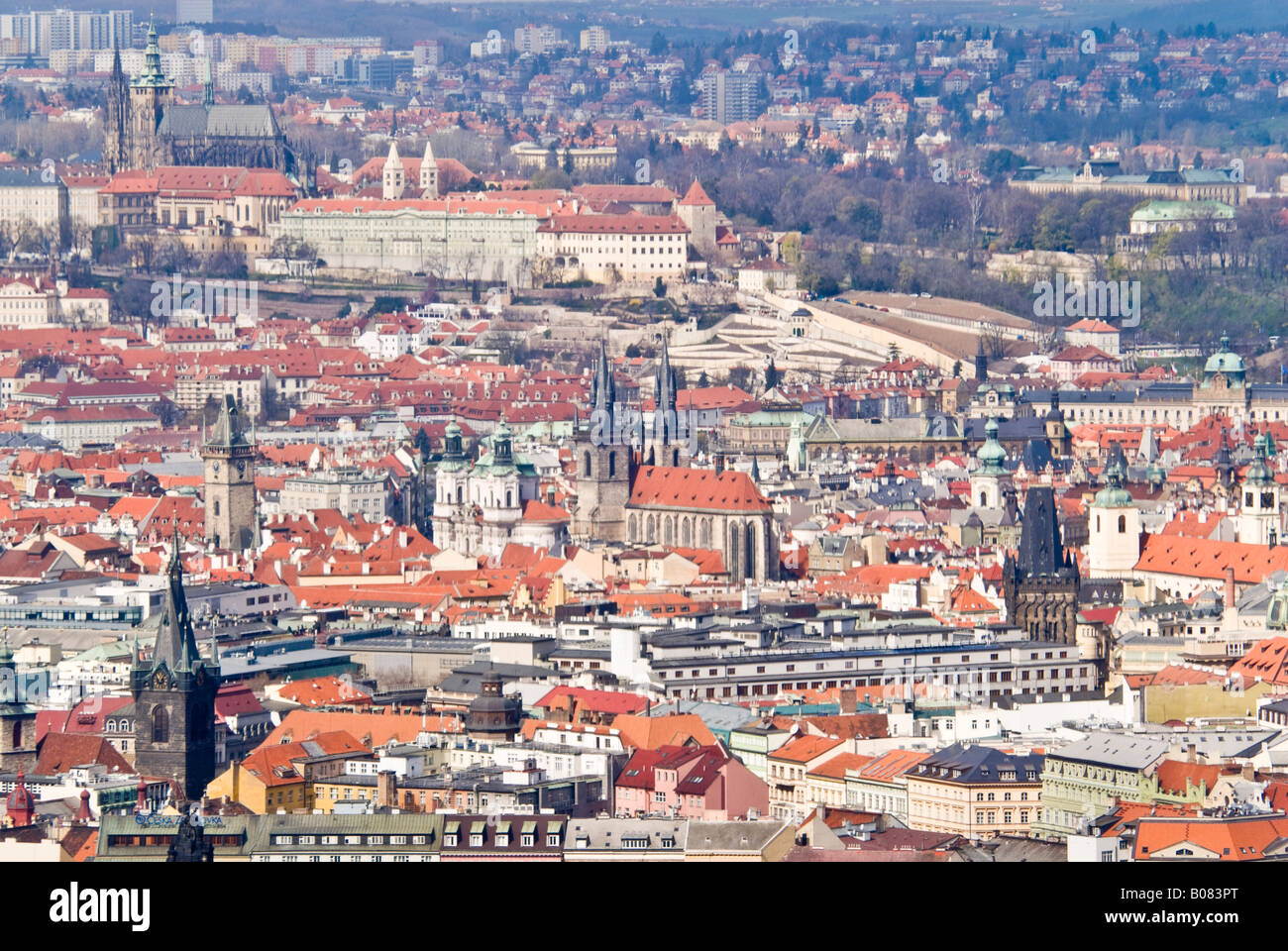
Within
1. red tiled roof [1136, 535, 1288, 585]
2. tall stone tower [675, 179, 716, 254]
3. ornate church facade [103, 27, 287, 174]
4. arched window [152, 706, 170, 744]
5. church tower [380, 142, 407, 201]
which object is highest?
ornate church facade [103, 27, 287, 174]

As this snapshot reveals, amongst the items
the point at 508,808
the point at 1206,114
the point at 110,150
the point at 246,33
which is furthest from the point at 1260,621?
the point at 246,33

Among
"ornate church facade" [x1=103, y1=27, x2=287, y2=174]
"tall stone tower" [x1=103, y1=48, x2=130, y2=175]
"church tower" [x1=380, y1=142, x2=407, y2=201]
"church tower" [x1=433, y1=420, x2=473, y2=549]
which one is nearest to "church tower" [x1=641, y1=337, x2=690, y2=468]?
"church tower" [x1=433, y1=420, x2=473, y2=549]

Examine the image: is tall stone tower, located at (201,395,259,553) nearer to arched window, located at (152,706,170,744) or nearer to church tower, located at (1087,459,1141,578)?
church tower, located at (1087,459,1141,578)

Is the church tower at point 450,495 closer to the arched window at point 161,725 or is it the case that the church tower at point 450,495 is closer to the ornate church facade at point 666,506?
the ornate church facade at point 666,506

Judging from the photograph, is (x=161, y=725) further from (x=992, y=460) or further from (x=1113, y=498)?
(x=992, y=460)

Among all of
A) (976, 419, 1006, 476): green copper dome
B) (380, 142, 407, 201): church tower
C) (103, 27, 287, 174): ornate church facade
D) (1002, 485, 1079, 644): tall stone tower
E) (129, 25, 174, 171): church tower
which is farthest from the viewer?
(129, 25, 174, 171): church tower

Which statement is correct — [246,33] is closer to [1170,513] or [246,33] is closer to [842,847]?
[1170,513]
